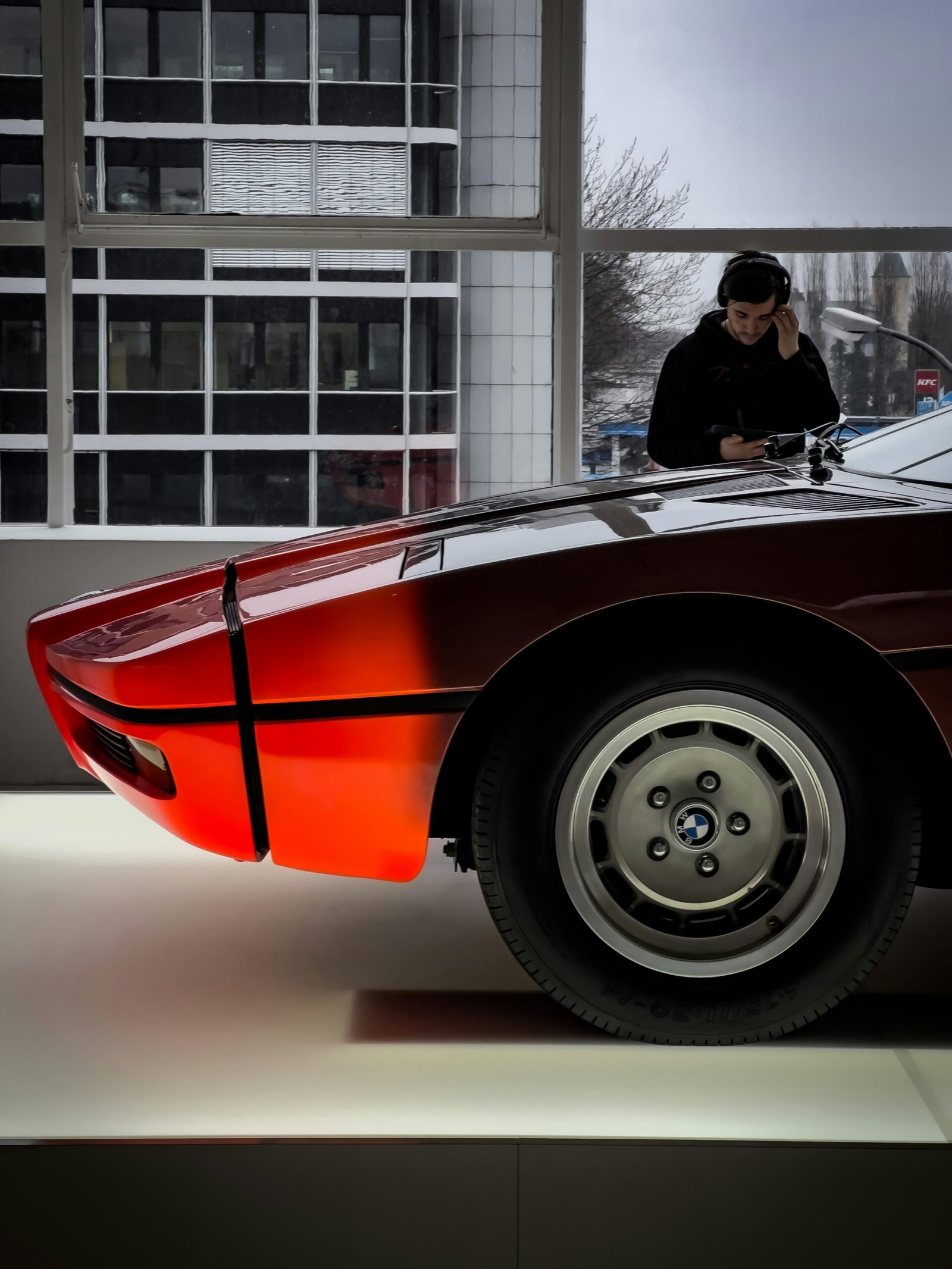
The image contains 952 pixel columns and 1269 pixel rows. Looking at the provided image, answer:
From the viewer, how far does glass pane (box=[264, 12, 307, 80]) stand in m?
3.69

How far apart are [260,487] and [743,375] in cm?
160

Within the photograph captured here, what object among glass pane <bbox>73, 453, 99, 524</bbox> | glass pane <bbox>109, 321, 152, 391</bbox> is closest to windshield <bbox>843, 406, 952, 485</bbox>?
glass pane <bbox>109, 321, 152, 391</bbox>

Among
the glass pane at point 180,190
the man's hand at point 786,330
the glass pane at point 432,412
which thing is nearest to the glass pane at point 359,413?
the glass pane at point 432,412

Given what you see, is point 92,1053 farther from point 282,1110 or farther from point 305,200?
point 305,200

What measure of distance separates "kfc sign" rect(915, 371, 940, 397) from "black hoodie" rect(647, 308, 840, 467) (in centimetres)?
66

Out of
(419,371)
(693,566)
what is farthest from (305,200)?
(693,566)

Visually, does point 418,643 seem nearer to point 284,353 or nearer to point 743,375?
point 743,375

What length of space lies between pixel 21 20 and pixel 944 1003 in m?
3.83

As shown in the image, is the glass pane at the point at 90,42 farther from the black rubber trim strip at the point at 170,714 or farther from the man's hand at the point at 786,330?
the black rubber trim strip at the point at 170,714

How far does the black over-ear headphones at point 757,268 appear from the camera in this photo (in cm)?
331

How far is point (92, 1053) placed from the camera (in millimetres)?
1646

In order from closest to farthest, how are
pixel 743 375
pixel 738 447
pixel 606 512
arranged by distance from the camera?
→ pixel 606 512 < pixel 738 447 < pixel 743 375

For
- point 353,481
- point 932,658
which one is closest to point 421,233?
point 353,481

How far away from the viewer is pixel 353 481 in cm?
383
